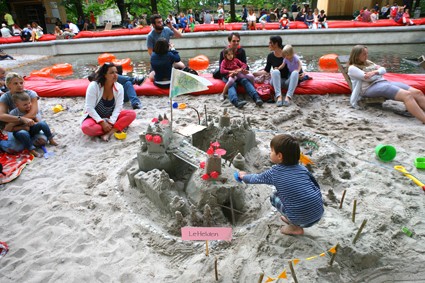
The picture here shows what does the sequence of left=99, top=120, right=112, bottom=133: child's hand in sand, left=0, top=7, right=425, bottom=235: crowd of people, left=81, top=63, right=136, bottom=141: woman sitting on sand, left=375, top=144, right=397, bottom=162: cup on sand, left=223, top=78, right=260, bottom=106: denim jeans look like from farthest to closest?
left=223, top=78, right=260, bottom=106: denim jeans, left=99, top=120, right=112, bottom=133: child's hand in sand, left=81, top=63, right=136, bottom=141: woman sitting on sand, left=375, top=144, right=397, bottom=162: cup on sand, left=0, top=7, right=425, bottom=235: crowd of people

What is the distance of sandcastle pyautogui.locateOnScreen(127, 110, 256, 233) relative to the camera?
2523mm

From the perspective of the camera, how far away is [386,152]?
3354 millimetres

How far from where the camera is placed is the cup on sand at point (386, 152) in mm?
3320

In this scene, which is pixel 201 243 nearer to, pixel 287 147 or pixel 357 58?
pixel 287 147

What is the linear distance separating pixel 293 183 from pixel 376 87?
3346 mm

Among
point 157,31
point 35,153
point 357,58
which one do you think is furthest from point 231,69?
point 35,153

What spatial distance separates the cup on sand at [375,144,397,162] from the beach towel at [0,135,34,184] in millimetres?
4204

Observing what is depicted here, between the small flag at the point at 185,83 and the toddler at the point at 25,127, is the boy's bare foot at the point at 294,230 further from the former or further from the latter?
the toddler at the point at 25,127

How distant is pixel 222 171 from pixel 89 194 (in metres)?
1.49

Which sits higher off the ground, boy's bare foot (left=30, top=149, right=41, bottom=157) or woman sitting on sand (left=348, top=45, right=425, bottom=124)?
woman sitting on sand (left=348, top=45, right=425, bottom=124)

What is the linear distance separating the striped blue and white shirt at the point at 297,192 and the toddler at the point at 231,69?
11.3 ft

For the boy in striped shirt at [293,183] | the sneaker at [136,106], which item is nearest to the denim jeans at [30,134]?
the sneaker at [136,106]

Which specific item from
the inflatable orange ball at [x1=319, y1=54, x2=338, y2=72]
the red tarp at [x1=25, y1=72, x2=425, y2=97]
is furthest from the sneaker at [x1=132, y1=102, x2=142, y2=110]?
the inflatable orange ball at [x1=319, y1=54, x2=338, y2=72]

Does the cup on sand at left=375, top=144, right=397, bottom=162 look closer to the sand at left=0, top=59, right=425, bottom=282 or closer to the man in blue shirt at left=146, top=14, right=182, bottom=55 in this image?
the sand at left=0, top=59, right=425, bottom=282
